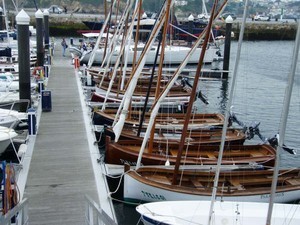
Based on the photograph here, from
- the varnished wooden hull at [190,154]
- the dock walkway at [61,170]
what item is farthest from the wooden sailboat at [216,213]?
the varnished wooden hull at [190,154]

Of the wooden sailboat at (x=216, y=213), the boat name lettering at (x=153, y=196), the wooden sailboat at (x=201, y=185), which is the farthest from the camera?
the boat name lettering at (x=153, y=196)

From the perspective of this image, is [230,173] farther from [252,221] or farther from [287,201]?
[252,221]

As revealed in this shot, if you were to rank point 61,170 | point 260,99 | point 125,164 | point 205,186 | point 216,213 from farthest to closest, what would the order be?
point 260,99 → point 125,164 → point 61,170 → point 205,186 → point 216,213

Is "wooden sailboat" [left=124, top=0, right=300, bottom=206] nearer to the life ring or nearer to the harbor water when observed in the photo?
the harbor water

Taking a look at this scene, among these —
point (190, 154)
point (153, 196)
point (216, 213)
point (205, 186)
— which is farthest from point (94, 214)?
point (190, 154)

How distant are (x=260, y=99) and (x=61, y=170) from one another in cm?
2848

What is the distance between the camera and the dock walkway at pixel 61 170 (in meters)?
14.2

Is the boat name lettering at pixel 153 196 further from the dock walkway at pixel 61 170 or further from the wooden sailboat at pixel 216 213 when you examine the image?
the wooden sailboat at pixel 216 213

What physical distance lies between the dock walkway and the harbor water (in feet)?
6.43

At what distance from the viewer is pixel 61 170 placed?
57.9 feet

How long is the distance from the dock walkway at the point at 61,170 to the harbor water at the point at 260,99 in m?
1.96

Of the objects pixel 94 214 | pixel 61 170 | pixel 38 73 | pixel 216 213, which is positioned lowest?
pixel 38 73

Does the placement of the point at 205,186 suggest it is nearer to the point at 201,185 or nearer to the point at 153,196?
the point at 201,185

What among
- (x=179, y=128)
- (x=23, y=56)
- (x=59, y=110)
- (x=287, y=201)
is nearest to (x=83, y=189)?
(x=287, y=201)
